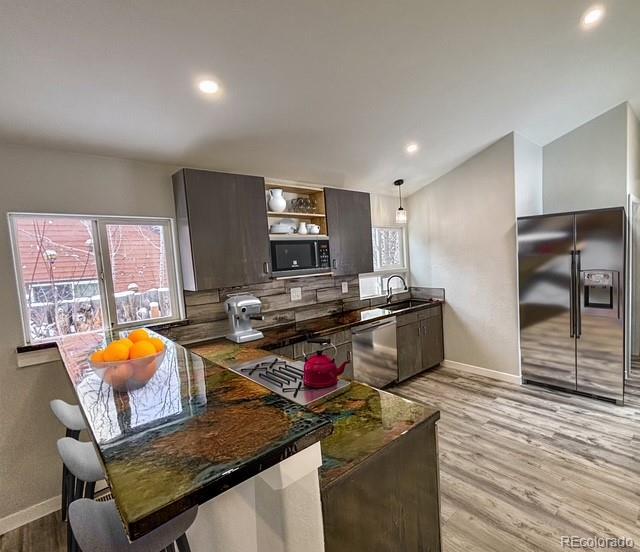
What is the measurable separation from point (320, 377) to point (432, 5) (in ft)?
6.48

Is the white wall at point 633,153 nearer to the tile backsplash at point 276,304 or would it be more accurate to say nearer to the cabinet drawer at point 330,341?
the tile backsplash at point 276,304

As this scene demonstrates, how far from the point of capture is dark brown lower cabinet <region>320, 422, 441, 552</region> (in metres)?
1.02

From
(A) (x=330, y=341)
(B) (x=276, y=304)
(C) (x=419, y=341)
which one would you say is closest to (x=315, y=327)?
(A) (x=330, y=341)

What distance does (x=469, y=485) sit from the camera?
2168 mm

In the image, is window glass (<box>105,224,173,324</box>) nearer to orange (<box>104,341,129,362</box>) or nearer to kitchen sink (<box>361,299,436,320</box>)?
orange (<box>104,341,129,362</box>)

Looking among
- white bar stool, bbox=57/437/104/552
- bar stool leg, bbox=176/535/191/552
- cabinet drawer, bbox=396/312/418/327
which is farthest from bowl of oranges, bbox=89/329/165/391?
cabinet drawer, bbox=396/312/418/327

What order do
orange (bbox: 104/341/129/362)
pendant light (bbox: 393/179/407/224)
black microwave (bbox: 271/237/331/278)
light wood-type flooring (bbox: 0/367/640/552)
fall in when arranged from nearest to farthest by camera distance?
orange (bbox: 104/341/129/362) < light wood-type flooring (bbox: 0/367/640/552) < black microwave (bbox: 271/237/331/278) < pendant light (bbox: 393/179/407/224)

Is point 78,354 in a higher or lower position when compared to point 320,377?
higher

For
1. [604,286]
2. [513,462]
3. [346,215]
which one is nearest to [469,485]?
[513,462]

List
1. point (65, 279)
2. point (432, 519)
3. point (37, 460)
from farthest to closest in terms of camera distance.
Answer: point (65, 279) → point (37, 460) → point (432, 519)

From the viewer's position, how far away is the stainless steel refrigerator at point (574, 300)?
9.93 feet

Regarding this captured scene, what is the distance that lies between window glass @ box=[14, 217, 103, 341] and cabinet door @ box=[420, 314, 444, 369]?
336 centimetres

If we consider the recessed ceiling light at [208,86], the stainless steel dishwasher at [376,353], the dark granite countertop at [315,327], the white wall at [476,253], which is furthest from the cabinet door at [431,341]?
the recessed ceiling light at [208,86]

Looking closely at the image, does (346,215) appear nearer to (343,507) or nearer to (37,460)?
(343,507)
